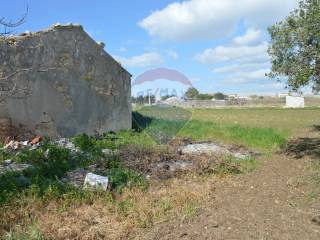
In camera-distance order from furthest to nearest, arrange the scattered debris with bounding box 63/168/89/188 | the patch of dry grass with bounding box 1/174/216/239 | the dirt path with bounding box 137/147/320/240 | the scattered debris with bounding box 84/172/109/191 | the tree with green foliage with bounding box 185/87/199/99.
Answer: the tree with green foliage with bounding box 185/87/199/99 < the scattered debris with bounding box 63/168/89/188 < the scattered debris with bounding box 84/172/109/191 < the patch of dry grass with bounding box 1/174/216/239 < the dirt path with bounding box 137/147/320/240

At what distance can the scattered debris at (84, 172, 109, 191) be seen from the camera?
808 centimetres

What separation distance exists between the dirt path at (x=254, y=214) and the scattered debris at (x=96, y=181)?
193cm

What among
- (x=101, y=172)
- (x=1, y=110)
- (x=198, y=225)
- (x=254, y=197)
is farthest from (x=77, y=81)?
(x=198, y=225)

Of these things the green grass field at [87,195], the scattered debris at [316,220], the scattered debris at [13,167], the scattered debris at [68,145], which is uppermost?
the scattered debris at [68,145]

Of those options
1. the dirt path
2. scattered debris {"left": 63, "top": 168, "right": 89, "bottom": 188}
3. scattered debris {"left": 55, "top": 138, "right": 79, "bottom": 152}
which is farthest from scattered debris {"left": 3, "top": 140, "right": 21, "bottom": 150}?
the dirt path

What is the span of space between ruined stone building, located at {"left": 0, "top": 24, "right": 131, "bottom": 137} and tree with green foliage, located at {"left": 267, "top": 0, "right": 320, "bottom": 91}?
6.36 metres

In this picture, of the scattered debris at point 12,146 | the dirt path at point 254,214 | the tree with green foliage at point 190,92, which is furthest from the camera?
the tree with green foliage at point 190,92

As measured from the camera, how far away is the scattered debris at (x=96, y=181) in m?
8.08

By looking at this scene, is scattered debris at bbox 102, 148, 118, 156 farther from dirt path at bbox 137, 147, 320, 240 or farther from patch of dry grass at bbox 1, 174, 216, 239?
dirt path at bbox 137, 147, 320, 240

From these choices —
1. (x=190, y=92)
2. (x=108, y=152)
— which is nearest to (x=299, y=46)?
(x=108, y=152)

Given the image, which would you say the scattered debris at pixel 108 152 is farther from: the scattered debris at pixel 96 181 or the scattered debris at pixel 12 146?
the scattered debris at pixel 96 181

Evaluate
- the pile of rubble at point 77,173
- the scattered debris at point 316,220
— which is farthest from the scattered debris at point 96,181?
the scattered debris at point 316,220

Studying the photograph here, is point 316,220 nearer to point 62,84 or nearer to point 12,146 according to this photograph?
point 12,146

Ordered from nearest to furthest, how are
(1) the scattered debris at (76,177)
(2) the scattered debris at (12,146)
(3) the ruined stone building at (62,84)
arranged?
(1) the scattered debris at (76,177) < (2) the scattered debris at (12,146) < (3) the ruined stone building at (62,84)
